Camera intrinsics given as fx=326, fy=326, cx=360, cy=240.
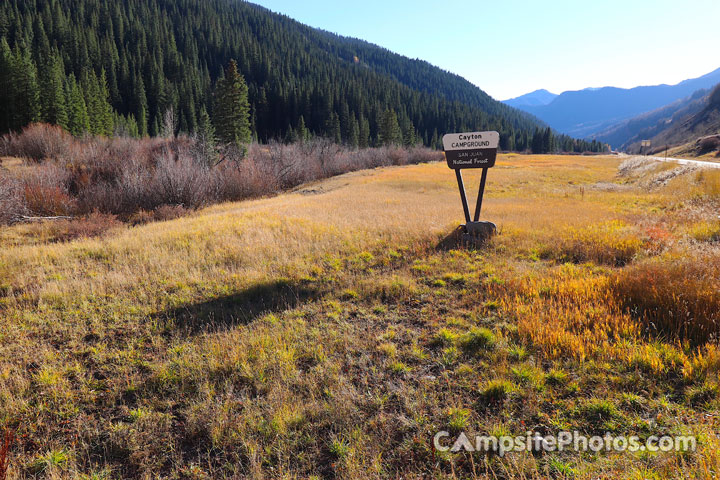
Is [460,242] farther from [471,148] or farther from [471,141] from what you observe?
[471,141]

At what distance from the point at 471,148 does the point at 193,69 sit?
11789cm

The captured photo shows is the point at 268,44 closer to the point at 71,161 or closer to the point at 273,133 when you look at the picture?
the point at 273,133

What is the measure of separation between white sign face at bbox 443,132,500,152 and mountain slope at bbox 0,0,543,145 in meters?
68.5

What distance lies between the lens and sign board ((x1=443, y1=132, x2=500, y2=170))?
11039mm

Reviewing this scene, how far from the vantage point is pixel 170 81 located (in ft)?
315

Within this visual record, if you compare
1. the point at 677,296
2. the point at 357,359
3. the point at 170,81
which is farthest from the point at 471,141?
the point at 170,81

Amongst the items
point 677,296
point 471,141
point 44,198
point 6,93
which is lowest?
point 677,296

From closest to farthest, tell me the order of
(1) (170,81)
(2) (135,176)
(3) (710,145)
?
(2) (135,176), (3) (710,145), (1) (170,81)

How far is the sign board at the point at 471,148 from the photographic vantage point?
1104 cm

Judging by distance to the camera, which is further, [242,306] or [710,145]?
[710,145]

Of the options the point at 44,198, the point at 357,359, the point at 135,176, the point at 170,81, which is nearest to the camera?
the point at 357,359

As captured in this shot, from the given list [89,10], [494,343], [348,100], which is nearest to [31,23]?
[89,10]

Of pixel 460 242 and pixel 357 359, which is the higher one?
pixel 460 242

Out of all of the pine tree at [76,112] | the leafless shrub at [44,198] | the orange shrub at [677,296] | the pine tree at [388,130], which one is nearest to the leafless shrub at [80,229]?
the leafless shrub at [44,198]
